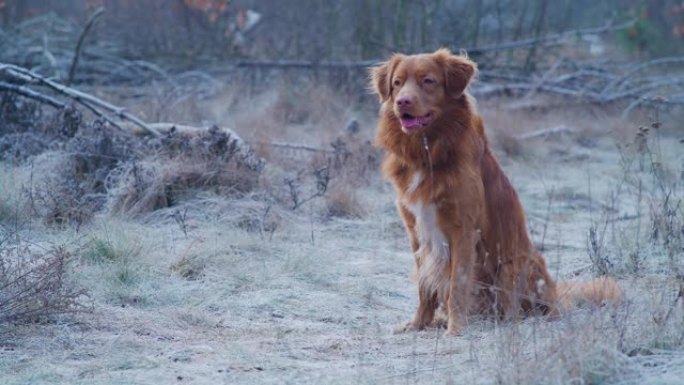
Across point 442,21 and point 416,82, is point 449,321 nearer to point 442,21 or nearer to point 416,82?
point 416,82

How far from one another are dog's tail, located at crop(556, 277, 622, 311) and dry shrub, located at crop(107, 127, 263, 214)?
3.70 meters

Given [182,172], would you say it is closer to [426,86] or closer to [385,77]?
[385,77]

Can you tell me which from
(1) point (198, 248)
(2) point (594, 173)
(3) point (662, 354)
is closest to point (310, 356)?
(3) point (662, 354)

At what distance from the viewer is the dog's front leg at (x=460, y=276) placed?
16.3 ft

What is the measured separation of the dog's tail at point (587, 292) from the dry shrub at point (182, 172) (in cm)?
370

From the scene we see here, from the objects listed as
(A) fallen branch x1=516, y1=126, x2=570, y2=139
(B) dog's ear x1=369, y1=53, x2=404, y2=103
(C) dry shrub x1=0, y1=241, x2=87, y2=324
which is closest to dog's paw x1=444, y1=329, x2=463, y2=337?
(B) dog's ear x1=369, y1=53, x2=404, y2=103

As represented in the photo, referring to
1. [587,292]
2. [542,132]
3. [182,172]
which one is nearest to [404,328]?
[587,292]

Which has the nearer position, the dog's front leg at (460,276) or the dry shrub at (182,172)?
the dog's front leg at (460,276)

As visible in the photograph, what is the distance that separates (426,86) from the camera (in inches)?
203

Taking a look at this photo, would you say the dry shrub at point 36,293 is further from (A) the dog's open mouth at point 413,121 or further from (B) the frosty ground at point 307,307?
(A) the dog's open mouth at point 413,121

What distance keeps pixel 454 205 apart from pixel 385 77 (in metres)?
0.96

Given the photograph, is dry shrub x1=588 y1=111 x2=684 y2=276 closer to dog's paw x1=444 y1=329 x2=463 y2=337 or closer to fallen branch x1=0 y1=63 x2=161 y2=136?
dog's paw x1=444 y1=329 x2=463 y2=337

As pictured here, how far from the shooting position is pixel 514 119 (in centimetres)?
1213

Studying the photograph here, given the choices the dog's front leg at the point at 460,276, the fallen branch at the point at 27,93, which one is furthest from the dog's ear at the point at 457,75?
the fallen branch at the point at 27,93
